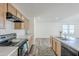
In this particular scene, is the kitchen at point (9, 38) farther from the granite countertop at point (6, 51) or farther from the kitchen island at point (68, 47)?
the kitchen island at point (68, 47)

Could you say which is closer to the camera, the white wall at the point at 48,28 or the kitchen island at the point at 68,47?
the kitchen island at the point at 68,47

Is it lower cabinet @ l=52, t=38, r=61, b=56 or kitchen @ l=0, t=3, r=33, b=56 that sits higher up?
kitchen @ l=0, t=3, r=33, b=56

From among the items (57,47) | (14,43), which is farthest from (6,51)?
(57,47)

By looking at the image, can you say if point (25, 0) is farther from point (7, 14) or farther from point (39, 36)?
point (39, 36)

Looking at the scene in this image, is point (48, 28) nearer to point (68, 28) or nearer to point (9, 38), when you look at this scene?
point (68, 28)

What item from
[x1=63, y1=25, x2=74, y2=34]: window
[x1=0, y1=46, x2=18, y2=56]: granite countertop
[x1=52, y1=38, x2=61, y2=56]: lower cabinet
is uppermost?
[x1=63, y1=25, x2=74, y2=34]: window

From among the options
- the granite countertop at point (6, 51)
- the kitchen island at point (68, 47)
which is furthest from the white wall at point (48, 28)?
the granite countertop at point (6, 51)

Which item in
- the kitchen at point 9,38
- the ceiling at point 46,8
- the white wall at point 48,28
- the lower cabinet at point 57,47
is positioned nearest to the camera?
the kitchen at point 9,38

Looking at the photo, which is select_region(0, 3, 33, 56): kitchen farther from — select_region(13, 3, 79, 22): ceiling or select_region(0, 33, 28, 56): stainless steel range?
select_region(13, 3, 79, 22): ceiling

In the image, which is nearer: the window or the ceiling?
the ceiling

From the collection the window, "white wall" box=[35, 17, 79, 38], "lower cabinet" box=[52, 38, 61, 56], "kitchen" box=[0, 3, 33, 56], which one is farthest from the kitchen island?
"white wall" box=[35, 17, 79, 38]

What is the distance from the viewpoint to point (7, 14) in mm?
3006

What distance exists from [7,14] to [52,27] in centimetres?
1220

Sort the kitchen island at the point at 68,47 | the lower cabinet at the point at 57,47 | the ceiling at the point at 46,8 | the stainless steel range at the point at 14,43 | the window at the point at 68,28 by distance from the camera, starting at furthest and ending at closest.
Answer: the window at the point at 68,28 → the ceiling at the point at 46,8 → the lower cabinet at the point at 57,47 → the stainless steel range at the point at 14,43 → the kitchen island at the point at 68,47
